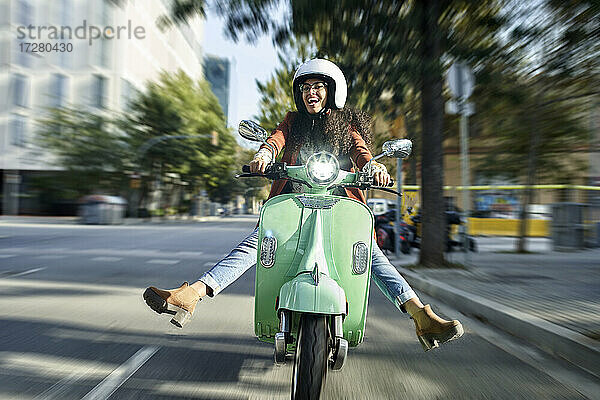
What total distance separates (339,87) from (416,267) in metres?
6.23

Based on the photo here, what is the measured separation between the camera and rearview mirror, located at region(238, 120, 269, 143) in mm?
3211

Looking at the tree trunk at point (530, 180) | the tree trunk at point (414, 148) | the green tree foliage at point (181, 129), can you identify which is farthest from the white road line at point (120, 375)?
the green tree foliage at point (181, 129)

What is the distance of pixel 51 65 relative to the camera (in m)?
40.9

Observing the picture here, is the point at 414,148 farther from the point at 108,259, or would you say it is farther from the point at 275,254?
the point at 275,254

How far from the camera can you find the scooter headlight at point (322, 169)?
9.66 feet

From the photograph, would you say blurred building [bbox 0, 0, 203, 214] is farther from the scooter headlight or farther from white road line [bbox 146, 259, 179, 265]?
the scooter headlight

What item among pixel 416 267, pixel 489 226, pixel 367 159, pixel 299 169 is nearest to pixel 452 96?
pixel 416 267

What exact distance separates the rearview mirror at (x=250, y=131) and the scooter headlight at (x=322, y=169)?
17.4 inches

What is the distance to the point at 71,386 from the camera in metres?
3.13

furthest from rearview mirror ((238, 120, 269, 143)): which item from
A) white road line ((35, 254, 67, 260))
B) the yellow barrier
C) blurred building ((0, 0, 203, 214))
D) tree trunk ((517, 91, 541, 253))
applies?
blurred building ((0, 0, 203, 214))

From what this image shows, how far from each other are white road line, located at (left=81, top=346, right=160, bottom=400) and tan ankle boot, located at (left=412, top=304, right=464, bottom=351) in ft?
5.86

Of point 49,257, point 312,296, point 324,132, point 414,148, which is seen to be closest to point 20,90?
point 49,257

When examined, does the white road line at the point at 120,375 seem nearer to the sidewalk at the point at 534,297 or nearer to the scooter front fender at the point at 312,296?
the scooter front fender at the point at 312,296

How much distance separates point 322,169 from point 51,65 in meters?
43.6
